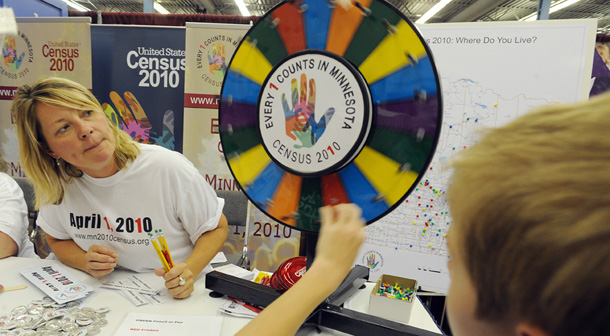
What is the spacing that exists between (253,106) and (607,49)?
3.09m

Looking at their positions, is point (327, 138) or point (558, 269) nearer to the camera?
point (558, 269)

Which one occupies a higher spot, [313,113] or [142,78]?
[142,78]

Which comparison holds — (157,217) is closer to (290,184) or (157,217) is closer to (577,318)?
(290,184)

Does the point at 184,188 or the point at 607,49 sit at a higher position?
the point at 607,49

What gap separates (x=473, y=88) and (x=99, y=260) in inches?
66.0

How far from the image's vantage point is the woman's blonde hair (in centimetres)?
112

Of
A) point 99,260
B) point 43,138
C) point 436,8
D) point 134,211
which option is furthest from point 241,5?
point 99,260

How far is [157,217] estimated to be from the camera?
4.04 feet

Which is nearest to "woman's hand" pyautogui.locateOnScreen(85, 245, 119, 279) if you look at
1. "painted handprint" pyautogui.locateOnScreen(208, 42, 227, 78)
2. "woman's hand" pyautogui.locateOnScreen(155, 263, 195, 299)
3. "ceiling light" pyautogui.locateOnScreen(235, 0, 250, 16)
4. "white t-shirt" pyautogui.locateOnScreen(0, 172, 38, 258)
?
"woman's hand" pyautogui.locateOnScreen(155, 263, 195, 299)

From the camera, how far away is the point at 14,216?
1.32 metres

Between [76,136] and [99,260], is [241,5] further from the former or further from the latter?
[99,260]

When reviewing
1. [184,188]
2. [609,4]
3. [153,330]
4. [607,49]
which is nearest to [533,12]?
[609,4]

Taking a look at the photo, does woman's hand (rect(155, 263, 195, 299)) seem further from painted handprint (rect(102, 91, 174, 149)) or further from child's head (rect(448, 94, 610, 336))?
painted handprint (rect(102, 91, 174, 149))

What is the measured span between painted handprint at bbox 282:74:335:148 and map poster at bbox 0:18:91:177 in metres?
2.54
